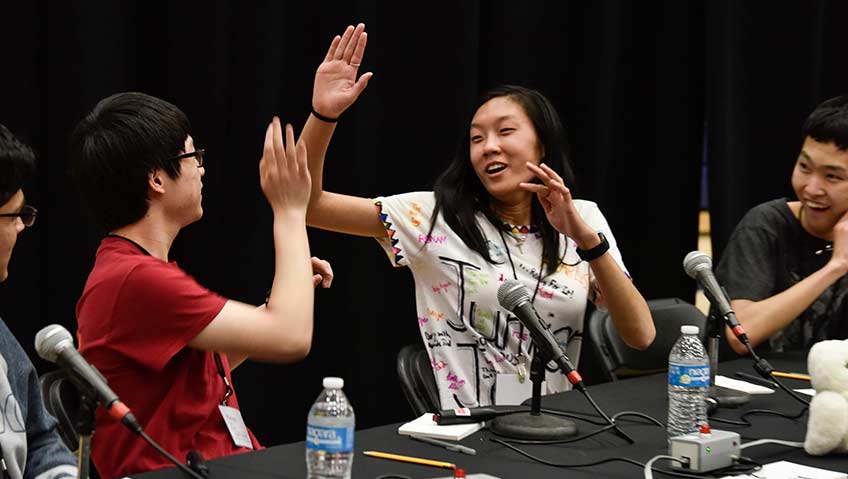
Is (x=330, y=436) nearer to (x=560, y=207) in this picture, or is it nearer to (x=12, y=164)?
(x=12, y=164)

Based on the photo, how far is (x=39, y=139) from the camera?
2.79 m

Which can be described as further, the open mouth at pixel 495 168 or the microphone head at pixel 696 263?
the open mouth at pixel 495 168

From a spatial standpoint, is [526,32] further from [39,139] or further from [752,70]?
[39,139]

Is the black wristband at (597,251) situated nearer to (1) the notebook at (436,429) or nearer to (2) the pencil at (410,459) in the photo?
(1) the notebook at (436,429)

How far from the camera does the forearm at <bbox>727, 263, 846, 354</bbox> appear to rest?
9.40 feet

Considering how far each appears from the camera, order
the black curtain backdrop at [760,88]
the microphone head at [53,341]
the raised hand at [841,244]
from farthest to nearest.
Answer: the black curtain backdrop at [760,88] < the raised hand at [841,244] < the microphone head at [53,341]

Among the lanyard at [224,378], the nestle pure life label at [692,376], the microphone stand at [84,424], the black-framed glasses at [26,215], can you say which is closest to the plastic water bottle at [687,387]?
the nestle pure life label at [692,376]

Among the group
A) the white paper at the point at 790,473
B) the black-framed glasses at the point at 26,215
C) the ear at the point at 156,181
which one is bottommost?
the white paper at the point at 790,473

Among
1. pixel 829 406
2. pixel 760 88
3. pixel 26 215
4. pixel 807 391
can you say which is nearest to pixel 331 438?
pixel 26 215

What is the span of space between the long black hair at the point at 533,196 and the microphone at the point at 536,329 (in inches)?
32.3

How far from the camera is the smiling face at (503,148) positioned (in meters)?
2.72

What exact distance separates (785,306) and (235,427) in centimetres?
166

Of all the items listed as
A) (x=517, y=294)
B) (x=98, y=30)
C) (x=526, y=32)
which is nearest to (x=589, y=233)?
(x=517, y=294)

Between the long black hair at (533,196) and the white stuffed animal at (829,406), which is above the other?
the long black hair at (533,196)
